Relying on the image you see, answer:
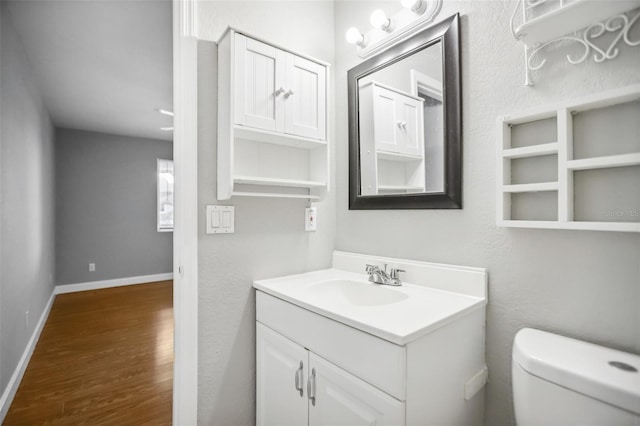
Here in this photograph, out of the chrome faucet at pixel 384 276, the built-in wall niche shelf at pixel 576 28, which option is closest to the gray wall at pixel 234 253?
the chrome faucet at pixel 384 276

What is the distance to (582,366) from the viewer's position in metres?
0.78

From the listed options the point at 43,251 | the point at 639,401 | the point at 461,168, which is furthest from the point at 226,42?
the point at 43,251

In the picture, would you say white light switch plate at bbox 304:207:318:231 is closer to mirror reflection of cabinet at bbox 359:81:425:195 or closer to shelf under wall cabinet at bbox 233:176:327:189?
shelf under wall cabinet at bbox 233:176:327:189

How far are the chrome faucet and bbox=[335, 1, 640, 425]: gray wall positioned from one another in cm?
11

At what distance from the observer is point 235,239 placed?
55.9 inches

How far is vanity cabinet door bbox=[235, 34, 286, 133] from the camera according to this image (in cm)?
126

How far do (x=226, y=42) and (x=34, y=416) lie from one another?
2305mm

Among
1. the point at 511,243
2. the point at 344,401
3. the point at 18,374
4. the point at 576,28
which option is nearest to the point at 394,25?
the point at 576,28

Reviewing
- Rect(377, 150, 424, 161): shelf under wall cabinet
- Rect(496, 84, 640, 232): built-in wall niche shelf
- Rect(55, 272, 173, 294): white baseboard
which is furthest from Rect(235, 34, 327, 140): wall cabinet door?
Rect(55, 272, 173, 294): white baseboard

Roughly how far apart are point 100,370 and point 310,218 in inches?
79.2

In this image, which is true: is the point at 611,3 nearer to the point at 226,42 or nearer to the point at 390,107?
the point at 390,107

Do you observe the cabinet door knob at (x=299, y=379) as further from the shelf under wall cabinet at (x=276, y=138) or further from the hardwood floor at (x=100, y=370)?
the hardwood floor at (x=100, y=370)

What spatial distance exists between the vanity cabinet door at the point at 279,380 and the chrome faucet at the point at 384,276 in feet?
1.51

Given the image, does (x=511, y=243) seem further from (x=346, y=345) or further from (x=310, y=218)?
(x=310, y=218)
